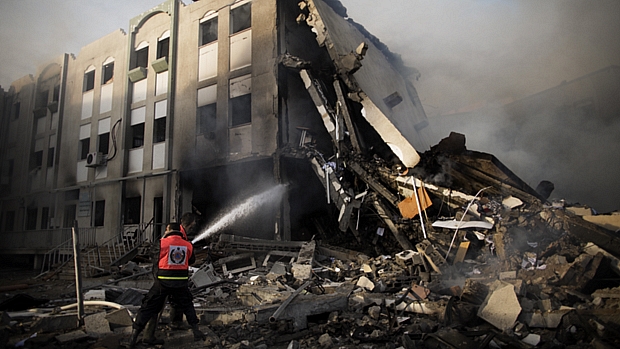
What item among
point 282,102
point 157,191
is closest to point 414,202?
point 282,102

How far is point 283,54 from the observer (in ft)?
38.7

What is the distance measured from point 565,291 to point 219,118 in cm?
1153

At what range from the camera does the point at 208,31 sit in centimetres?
1426

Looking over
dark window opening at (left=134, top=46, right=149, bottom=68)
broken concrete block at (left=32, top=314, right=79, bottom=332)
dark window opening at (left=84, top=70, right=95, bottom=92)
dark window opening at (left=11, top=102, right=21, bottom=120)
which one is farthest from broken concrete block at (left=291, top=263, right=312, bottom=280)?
dark window opening at (left=11, top=102, right=21, bottom=120)

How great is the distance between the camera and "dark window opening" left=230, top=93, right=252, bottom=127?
12898 millimetres

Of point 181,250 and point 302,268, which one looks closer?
point 181,250

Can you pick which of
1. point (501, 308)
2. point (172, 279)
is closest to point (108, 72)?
point (172, 279)

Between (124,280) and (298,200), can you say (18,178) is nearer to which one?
(124,280)

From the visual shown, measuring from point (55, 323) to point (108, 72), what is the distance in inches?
649

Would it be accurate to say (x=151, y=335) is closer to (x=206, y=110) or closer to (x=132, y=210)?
(x=206, y=110)

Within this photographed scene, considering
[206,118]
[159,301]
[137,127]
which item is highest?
[137,127]

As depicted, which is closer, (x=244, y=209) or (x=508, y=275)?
(x=508, y=275)

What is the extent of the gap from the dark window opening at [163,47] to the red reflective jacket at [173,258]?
1346cm

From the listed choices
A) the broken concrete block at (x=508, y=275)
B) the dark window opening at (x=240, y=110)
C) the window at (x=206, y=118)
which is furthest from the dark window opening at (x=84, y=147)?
the broken concrete block at (x=508, y=275)
